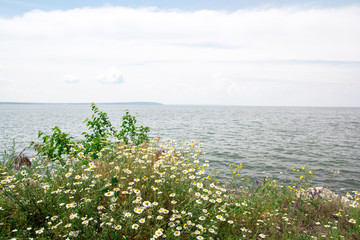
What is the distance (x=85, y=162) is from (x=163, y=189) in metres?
2.00

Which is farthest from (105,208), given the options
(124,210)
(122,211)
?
(124,210)

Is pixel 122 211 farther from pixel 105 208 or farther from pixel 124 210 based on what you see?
pixel 105 208

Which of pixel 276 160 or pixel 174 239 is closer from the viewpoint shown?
pixel 174 239

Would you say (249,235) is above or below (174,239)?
below

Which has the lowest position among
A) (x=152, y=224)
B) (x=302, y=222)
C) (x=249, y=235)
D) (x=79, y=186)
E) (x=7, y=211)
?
(x=302, y=222)

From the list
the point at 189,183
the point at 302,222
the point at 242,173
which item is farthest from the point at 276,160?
the point at 189,183

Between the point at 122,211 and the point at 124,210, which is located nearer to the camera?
the point at 124,210

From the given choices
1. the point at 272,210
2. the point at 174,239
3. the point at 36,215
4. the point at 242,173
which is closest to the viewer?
the point at 174,239

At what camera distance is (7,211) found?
3822 millimetres

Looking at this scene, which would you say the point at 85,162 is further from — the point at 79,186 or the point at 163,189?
the point at 163,189

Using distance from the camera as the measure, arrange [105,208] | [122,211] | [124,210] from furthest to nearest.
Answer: [105,208] → [122,211] → [124,210]

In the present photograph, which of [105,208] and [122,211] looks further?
[105,208]

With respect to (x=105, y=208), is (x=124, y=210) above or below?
above

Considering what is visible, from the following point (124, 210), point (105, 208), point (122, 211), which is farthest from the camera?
point (105, 208)
